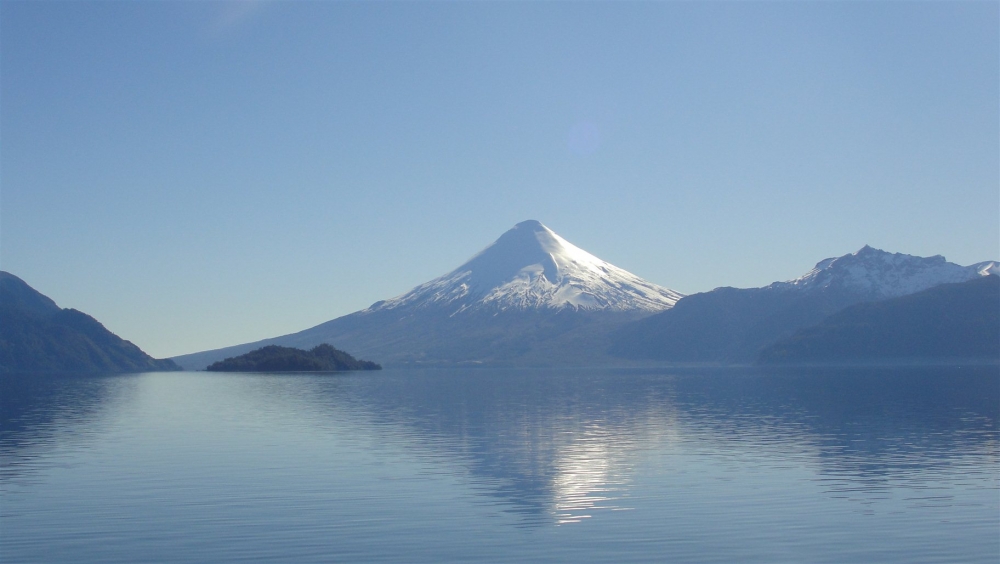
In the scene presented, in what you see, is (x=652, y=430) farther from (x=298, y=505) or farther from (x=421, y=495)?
(x=298, y=505)

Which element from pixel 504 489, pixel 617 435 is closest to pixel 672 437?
pixel 617 435

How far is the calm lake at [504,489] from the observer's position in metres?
26.4

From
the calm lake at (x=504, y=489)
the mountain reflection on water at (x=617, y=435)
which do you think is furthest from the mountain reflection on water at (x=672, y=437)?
the calm lake at (x=504, y=489)

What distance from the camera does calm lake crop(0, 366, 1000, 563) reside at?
86.5 feet

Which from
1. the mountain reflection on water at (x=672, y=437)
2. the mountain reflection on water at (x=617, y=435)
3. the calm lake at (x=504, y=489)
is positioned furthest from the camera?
the mountain reflection on water at (x=617, y=435)

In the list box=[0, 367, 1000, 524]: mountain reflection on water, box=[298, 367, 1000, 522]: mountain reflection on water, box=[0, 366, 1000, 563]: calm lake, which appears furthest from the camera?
box=[0, 367, 1000, 524]: mountain reflection on water

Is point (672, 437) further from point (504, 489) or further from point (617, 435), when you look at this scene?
point (504, 489)

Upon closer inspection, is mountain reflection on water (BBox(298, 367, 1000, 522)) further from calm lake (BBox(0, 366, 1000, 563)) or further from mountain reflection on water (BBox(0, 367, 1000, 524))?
calm lake (BBox(0, 366, 1000, 563))

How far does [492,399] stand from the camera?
4060 inches

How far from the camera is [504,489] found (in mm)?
36438

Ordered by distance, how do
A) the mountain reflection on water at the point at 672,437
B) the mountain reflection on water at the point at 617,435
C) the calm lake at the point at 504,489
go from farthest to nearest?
the mountain reflection on water at the point at 617,435
the mountain reflection on water at the point at 672,437
the calm lake at the point at 504,489

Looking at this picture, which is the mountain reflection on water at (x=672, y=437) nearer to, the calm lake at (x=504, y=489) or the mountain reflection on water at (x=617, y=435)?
the mountain reflection on water at (x=617, y=435)

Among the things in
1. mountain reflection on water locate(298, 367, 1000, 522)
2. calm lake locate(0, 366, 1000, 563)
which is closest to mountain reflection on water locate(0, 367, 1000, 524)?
mountain reflection on water locate(298, 367, 1000, 522)

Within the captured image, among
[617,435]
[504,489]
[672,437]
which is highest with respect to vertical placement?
[617,435]
